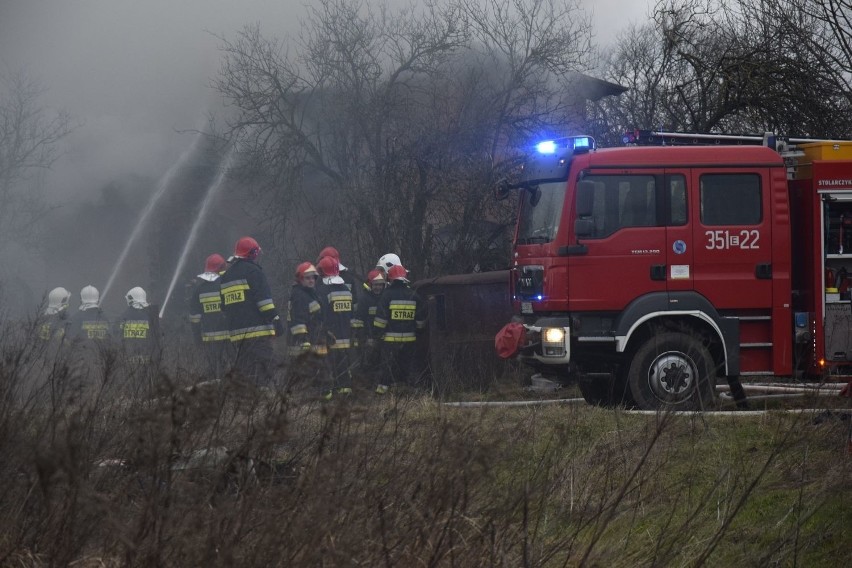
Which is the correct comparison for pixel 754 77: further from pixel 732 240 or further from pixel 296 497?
pixel 296 497

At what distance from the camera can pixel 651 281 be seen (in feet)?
28.6

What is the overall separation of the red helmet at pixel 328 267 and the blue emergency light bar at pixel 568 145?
314 centimetres

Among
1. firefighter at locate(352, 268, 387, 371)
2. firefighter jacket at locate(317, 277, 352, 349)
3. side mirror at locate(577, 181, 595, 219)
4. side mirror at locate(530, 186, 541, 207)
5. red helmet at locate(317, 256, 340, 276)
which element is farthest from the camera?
firefighter at locate(352, 268, 387, 371)

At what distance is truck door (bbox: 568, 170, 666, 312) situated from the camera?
8719mm

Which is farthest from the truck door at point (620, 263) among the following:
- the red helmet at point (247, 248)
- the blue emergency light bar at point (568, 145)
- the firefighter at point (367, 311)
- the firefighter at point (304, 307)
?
the firefighter at point (367, 311)

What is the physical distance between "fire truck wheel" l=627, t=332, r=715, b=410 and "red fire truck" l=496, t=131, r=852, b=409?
0.01 meters

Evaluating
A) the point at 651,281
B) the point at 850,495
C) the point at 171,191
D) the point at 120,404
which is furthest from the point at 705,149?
the point at 171,191

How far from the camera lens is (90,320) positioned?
13266 mm

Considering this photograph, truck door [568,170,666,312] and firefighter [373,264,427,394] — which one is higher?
truck door [568,170,666,312]

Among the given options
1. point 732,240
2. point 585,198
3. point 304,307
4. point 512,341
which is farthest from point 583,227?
point 304,307

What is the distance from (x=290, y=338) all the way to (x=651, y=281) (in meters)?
3.72

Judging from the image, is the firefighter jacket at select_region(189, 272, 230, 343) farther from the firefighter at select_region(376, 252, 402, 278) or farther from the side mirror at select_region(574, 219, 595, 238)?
the side mirror at select_region(574, 219, 595, 238)

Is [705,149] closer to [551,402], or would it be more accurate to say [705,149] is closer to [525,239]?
[525,239]

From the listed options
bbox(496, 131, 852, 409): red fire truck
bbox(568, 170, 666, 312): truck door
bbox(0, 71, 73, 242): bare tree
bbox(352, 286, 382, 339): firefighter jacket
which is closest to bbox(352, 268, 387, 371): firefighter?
bbox(352, 286, 382, 339): firefighter jacket
